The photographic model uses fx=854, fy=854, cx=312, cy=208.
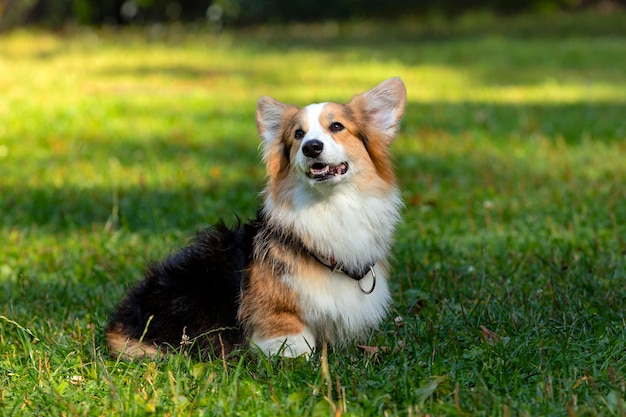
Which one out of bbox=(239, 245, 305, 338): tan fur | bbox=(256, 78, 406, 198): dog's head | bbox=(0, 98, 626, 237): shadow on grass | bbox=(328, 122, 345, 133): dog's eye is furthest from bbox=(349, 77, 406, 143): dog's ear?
bbox=(0, 98, 626, 237): shadow on grass

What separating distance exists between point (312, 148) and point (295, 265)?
550mm

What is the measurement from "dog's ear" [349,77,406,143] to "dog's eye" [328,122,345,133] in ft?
0.81

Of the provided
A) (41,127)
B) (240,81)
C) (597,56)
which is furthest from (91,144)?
(597,56)

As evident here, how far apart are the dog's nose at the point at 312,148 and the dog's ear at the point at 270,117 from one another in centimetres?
46

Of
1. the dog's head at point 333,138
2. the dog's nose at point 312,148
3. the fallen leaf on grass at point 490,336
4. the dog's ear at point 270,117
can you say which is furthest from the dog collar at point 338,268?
the dog's ear at point 270,117

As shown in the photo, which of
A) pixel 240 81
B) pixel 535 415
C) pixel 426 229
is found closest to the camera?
pixel 535 415

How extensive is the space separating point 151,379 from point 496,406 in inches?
57.1

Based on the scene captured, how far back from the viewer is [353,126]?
4223mm

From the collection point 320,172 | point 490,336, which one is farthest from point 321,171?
point 490,336

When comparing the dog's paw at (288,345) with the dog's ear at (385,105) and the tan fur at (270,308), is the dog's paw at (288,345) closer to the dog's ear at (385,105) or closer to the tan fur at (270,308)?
the tan fur at (270,308)

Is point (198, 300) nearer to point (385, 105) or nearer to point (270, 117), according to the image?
point (270, 117)

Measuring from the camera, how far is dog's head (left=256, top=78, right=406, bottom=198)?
3.98m

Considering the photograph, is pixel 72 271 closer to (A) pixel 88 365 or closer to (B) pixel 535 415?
(A) pixel 88 365

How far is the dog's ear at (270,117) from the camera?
4344 millimetres
